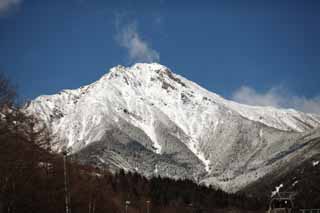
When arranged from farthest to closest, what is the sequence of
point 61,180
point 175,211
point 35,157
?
point 175,211 → point 61,180 → point 35,157

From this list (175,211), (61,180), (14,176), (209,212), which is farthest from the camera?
(209,212)

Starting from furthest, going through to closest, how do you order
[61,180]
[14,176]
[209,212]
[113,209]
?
[209,212] → [113,209] → [61,180] → [14,176]

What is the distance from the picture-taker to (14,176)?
53.0 meters

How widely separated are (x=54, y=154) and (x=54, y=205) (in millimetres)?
6402

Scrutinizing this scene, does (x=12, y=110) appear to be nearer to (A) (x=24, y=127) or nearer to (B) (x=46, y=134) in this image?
(A) (x=24, y=127)

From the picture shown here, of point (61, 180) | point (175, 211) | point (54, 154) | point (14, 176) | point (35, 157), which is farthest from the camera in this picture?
point (175, 211)

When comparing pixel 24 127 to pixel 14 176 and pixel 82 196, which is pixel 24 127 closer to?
pixel 14 176

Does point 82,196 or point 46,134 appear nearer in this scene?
point 46,134

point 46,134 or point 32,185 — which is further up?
point 46,134

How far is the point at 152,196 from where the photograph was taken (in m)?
197

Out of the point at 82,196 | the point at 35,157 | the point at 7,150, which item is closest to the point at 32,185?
the point at 35,157

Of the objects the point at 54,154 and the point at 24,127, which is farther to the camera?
the point at 54,154

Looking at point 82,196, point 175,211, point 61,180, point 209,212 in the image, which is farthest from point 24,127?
point 209,212

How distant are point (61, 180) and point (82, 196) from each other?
13.5m
